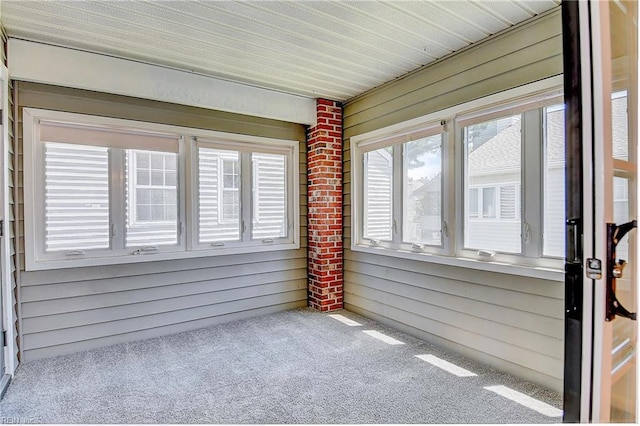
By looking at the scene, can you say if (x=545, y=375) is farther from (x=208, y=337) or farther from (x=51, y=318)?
(x=51, y=318)

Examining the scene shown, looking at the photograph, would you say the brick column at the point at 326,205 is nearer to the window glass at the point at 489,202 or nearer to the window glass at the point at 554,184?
the window glass at the point at 489,202

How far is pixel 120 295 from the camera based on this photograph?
128 inches

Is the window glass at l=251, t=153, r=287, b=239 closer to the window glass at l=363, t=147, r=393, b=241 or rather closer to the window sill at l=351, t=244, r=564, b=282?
the window glass at l=363, t=147, r=393, b=241

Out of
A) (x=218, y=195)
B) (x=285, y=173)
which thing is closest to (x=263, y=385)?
(x=218, y=195)

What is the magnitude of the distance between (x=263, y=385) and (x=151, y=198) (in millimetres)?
2117

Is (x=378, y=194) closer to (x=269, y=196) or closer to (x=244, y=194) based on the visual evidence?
(x=269, y=196)

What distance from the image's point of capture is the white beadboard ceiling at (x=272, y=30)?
2.29m

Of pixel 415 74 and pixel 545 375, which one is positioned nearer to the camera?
pixel 545 375

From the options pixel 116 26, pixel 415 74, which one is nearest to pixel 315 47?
pixel 415 74

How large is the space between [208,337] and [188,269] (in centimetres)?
74

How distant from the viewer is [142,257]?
10.9 feet

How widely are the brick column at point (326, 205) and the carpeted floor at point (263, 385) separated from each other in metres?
0.93

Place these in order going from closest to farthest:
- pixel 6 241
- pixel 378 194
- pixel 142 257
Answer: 1. pixel 6 241
2. pixel 142 257
3. pixel 378 194

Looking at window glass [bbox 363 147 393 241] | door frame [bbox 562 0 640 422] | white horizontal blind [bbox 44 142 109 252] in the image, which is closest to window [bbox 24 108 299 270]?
white horizontal blind [bbox 44 142 109 252]
